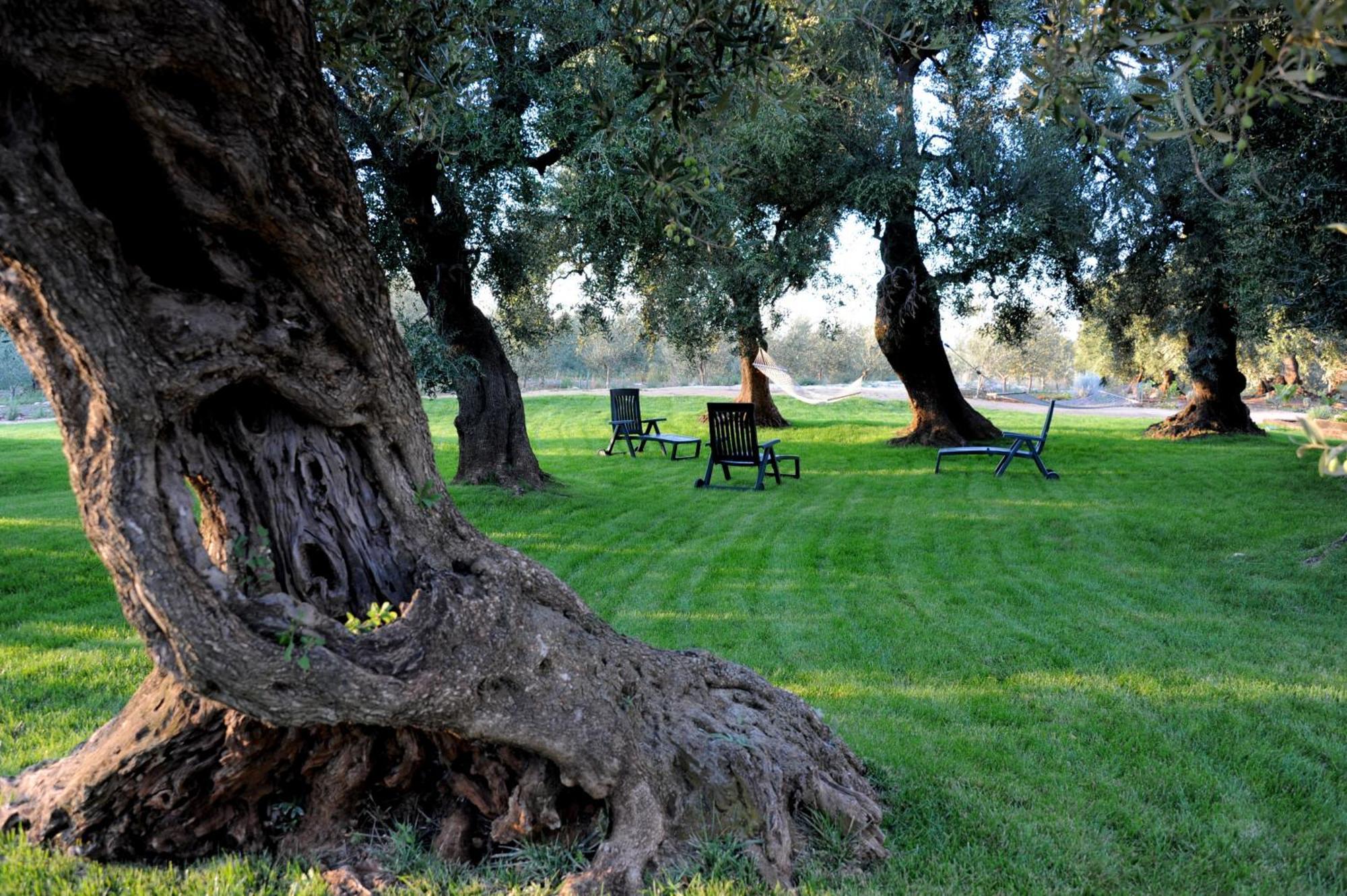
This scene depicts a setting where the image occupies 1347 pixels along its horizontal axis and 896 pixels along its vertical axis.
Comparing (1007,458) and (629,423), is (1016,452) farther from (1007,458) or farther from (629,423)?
(629,423)

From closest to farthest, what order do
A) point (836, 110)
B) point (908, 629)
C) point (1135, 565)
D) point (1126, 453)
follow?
point (908, 629) < point (1135, 565) < point (836, 110) < point (1126, 453)

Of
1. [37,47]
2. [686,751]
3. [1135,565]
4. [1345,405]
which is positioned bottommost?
[1135,565]

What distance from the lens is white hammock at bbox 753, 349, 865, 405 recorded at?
18828mm

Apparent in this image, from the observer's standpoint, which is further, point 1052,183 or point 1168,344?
point 1168,344

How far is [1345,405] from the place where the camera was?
6.39ft

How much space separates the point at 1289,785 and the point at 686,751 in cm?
251

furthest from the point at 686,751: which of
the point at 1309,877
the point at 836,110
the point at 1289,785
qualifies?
the point at 836,110

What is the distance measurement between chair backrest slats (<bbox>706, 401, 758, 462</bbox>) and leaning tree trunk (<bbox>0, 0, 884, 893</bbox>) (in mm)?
9082

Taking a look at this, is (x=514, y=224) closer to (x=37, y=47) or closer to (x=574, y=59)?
(x=574, y=59)

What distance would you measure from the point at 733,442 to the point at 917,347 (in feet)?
18.6

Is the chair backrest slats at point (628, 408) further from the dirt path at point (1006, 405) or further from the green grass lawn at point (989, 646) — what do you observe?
the dirt path at point (1006, 405)

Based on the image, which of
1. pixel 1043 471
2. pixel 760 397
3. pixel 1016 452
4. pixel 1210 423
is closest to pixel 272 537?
pixel 1043 471

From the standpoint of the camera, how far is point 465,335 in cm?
1054

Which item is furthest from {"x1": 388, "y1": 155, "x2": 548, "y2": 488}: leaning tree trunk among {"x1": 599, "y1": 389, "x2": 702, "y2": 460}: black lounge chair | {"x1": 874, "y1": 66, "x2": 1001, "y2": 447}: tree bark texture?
{"x1": 874, "y1": 66, "x2": 1001, "y2": 447}: tree bark texture
